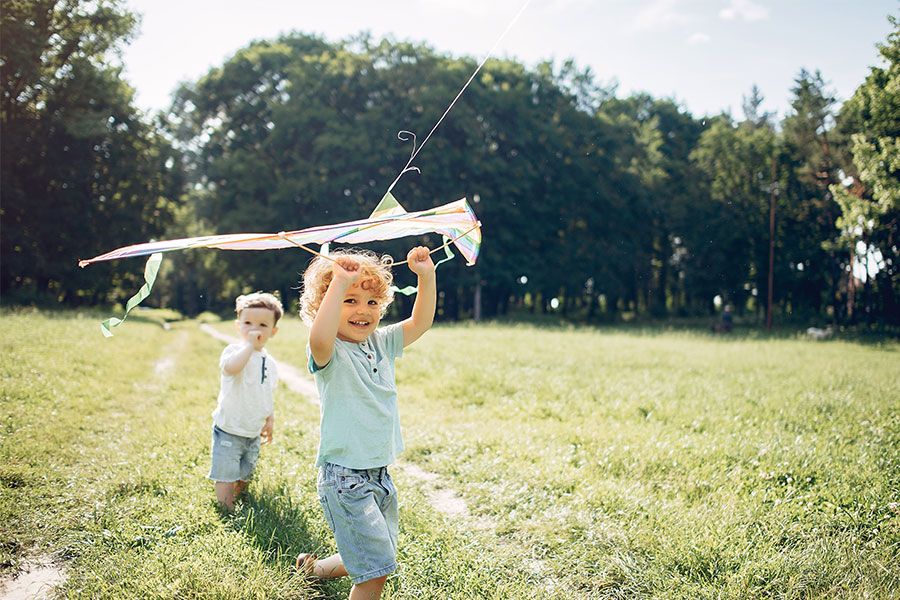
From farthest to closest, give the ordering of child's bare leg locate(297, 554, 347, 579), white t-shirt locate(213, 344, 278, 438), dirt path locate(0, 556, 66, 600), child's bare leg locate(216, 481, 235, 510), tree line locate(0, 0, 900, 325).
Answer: tree line locate(0, 0, 900, 325), white t-shirt locate(213, 344, 278, 438), child's bare leg locate(216, 481, 235, 510), child's bare leg locate(297, 554, 347, 579), dirt path locate(0, 556, 66, 600)

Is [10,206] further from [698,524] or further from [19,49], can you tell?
[698,524]

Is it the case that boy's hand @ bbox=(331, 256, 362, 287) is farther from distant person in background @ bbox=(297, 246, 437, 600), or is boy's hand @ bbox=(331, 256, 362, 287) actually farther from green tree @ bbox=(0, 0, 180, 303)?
green tree @ bbox=(0, 0, 180, 303)

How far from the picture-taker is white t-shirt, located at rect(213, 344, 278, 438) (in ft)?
15.5

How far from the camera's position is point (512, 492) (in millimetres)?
5055

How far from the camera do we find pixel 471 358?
13.7 meters

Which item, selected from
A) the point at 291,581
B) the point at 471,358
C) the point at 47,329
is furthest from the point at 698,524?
the point at 47,329

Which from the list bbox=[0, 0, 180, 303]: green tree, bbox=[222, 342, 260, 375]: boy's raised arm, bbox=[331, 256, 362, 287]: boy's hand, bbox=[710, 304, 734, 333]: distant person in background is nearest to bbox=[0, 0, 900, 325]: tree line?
bbox=[0, 0, 180, 303]: green tree

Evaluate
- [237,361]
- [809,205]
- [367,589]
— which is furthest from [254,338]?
[809,205]

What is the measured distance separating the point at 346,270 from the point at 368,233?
2.57 feet

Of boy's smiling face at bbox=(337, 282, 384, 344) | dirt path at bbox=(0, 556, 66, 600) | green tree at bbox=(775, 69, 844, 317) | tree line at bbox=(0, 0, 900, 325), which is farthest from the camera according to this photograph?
green tree at bbox=(775, 69, 844, 317)

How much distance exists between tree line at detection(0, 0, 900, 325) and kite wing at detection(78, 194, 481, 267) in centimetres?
2585

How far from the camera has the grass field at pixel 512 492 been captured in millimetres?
3527

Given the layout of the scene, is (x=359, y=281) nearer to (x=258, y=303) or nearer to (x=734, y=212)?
(x=258, y=303)

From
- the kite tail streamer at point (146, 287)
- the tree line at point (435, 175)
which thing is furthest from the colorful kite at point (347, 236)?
the tree line at point (435, 175)
